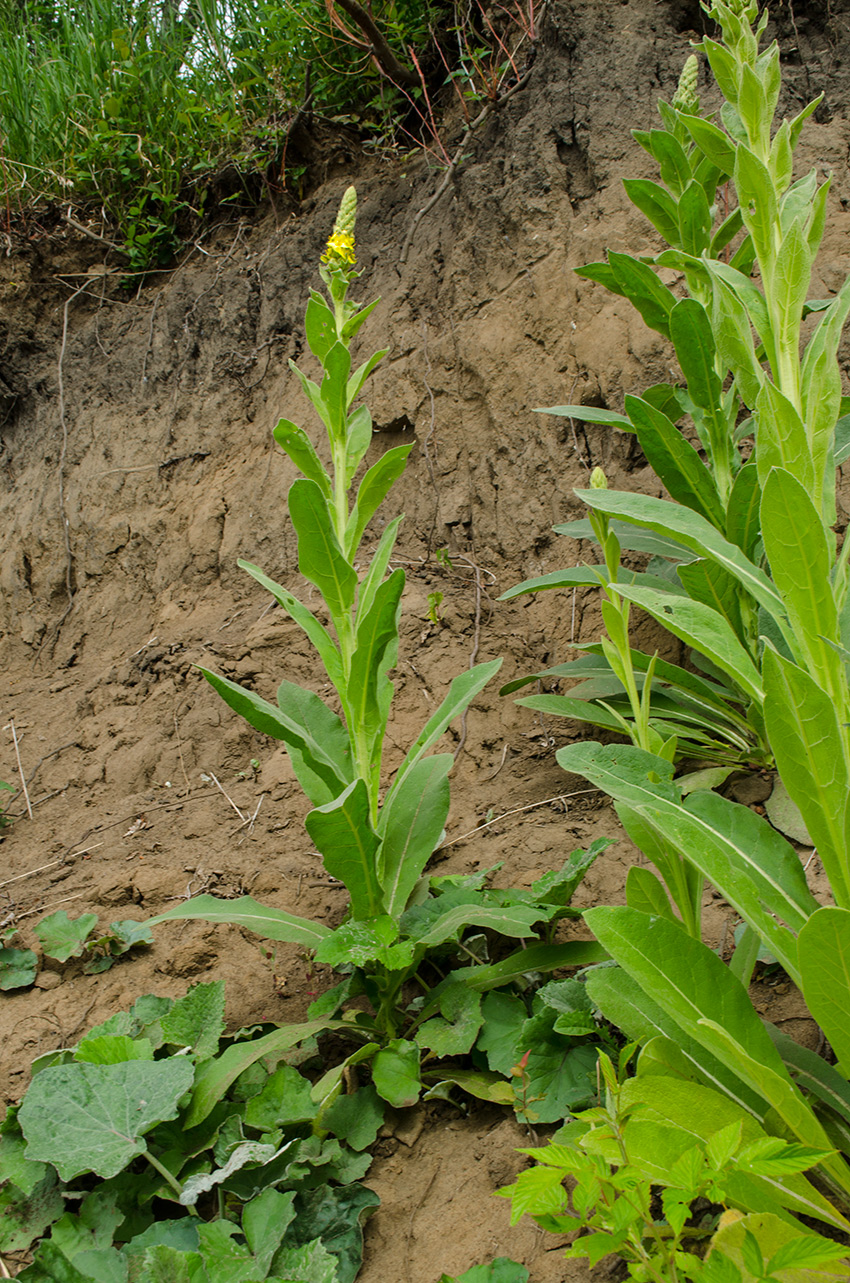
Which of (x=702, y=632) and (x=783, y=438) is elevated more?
(x=783, y=438)

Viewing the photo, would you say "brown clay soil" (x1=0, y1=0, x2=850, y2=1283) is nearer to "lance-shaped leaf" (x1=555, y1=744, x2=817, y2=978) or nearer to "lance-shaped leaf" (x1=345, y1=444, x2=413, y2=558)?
"lance-shaped leaf" (x1=555, y1=744, x2=817, y2=978)

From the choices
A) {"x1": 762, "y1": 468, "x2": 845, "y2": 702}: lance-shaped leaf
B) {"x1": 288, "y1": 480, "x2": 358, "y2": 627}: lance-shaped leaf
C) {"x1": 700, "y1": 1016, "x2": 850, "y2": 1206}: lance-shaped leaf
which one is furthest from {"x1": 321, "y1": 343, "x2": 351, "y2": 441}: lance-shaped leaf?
{"x1": 700, "y1": 1016, "x2": 850, "y2": 1206}: lance-shaped leaf

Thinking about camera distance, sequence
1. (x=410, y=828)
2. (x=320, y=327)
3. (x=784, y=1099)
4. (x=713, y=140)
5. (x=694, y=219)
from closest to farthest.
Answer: (x=784, y=1099)
(x=713, y=140)
(x=410, y=828)
(x=320, y=327)
(x=694, y=219)

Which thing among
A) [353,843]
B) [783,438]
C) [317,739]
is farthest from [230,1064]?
[783,438]

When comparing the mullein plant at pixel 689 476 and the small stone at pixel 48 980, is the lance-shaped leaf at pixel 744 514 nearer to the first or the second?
the mullein plant at pixel 689 476

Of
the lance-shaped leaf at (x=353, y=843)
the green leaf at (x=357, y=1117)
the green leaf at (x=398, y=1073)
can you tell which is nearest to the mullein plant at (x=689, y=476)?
the lance-shaped leaf at (x=353, y=843)

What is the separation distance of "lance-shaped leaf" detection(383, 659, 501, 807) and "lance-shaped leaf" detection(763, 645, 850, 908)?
0.90 m

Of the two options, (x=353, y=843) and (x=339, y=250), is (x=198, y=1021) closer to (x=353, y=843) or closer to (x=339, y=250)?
(x=353, y=843)

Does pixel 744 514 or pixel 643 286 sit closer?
pixel 744 514

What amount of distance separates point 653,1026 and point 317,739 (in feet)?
3.57

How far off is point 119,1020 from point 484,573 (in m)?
2.19

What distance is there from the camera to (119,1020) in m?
1.82

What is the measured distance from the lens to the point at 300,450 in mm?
2045

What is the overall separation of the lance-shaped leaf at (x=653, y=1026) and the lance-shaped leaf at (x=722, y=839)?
0.38 ft
